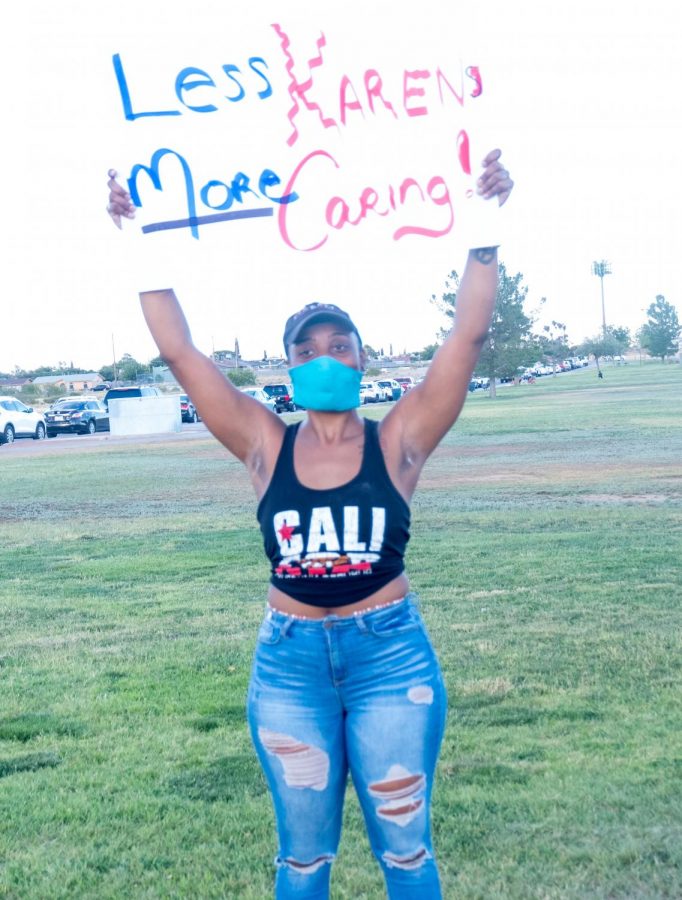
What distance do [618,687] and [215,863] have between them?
284 cm

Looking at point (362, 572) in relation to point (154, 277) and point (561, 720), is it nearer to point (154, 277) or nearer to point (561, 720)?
point (154, 277)

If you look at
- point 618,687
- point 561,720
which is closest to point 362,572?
point 561,720

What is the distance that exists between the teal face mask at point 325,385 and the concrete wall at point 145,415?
3954 cm

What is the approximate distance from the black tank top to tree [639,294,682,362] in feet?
480

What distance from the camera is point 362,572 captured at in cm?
307

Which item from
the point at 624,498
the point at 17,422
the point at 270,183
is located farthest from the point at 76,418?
the point at 270,183

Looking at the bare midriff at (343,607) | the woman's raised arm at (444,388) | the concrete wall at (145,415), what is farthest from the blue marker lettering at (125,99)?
the concrete wall at (145,415)

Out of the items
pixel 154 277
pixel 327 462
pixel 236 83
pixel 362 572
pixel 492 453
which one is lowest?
pixel 492 453

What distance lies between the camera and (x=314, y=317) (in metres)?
3.32

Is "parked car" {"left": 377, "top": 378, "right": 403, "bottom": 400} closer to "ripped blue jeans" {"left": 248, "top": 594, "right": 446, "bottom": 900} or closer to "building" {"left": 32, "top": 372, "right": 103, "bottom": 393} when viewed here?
"ripped blue jeans" {"left": 248, "top": 594, "right": 446, "bottom": 900}

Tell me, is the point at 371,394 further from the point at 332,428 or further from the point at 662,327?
the point at 662,327

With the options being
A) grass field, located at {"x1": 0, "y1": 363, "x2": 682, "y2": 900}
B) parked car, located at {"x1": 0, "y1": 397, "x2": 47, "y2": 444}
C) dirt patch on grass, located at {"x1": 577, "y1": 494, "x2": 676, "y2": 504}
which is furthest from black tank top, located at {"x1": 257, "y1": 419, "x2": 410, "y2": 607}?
parked car, located at {"x1": 0, "y1": 397, "x2": 47, "y2": 444}

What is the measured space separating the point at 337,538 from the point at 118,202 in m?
1.26

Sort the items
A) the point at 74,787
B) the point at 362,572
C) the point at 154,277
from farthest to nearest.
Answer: the point at 74,787 < the point at 154,277 < the point at 362,572
